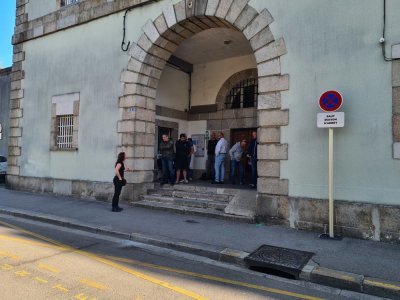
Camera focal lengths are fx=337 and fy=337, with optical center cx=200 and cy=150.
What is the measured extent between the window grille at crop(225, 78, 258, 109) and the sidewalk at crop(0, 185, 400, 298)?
5.61m

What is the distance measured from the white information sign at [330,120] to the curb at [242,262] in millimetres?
2696

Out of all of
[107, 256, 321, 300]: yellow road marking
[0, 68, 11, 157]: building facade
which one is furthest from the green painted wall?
[0, 68, 11, 157]: building facade

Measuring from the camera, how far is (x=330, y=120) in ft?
21.2

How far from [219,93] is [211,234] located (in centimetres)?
724

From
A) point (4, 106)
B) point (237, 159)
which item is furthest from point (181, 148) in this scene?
point (4, 106)

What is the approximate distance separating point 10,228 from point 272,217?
5557 mm

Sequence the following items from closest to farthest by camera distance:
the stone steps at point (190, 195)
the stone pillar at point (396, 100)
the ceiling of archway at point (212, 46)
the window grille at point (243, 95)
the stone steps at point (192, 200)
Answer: the stone pillar at point (396, 100), the stone steps at point (192, 200), the stone steps at point (190, 195), the ceiling of archway at point (212, 46), the window grille at point (243, 95)

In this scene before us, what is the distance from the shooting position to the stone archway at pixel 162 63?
7469mm

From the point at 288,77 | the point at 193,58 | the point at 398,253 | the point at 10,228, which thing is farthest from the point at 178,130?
the point at 398,253

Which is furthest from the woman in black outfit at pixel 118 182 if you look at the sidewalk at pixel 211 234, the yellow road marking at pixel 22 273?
the yellow road marking at pixel 22 273

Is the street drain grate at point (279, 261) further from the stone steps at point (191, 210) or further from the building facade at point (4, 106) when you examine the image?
the building facade at point (4, 106)

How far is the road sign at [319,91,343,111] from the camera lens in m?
6.35

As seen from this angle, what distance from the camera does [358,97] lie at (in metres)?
6.61

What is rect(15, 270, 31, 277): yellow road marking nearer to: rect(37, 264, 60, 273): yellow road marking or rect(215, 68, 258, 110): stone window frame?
rect(37, 264, 60, 273): yellow road marking
